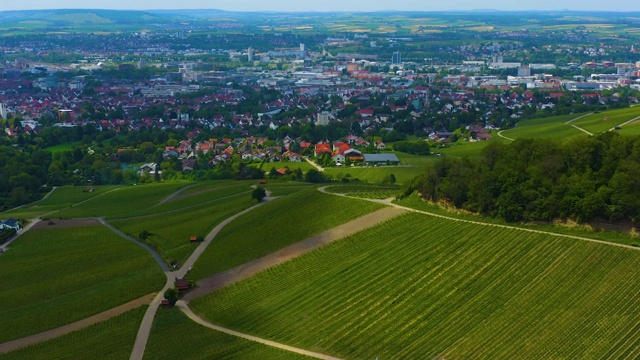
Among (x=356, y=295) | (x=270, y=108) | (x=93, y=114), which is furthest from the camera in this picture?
(x=270, y=108)

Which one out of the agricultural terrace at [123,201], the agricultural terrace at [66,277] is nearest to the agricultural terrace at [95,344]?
the agricultural terrace at [66,277]

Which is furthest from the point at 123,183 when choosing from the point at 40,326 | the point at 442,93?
the point at 442,93

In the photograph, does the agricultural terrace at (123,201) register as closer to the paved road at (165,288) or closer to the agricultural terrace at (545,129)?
the paved road at (165,288)

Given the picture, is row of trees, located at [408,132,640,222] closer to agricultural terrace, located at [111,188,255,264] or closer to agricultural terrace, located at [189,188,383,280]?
agricultural terrace, located at [189,188,383,280]

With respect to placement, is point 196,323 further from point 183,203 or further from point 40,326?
point 183,203

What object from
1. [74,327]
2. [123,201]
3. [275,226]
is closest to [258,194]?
[275,226]

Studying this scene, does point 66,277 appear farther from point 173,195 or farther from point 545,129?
point 545,129
